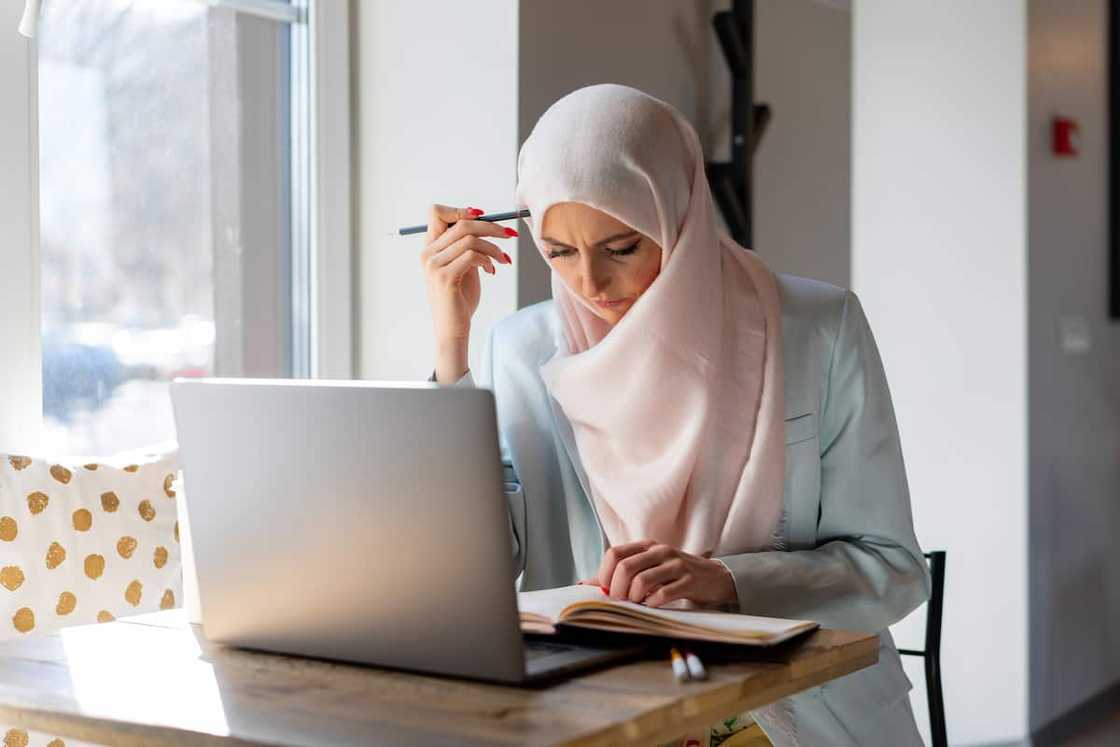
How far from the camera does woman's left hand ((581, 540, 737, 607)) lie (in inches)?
47.8

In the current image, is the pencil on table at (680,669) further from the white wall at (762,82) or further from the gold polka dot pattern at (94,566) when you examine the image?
the white wall at (762,82)

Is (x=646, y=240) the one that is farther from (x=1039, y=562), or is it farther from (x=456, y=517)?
(x=1039, y=562)

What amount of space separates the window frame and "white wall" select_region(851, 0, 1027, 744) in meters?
1.62

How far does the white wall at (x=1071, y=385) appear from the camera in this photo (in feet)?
11.2

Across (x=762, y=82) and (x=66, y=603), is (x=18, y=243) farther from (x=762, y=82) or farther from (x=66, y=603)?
(x=762, y=82)

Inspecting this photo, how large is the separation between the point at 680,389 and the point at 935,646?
0.70 m

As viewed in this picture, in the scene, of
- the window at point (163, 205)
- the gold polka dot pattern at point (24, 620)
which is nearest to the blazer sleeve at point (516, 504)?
the gold polka dot pattern at point (24, 620)

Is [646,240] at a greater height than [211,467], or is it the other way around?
[646,240]

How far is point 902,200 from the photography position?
3.53m

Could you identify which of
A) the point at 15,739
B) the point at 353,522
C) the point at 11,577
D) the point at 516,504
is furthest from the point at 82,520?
the point at 353,522

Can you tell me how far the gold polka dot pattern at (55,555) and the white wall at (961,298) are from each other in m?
2.30

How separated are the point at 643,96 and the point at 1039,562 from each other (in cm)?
226

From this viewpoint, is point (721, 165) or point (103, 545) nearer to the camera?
point (103, 545)

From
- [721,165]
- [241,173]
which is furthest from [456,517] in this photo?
[721,165]
